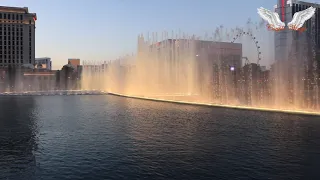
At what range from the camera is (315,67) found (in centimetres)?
6250

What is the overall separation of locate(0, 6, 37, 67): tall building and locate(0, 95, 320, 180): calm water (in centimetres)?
14519

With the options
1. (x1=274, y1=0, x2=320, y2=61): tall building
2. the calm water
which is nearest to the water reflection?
the calm water

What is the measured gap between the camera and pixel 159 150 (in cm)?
1164

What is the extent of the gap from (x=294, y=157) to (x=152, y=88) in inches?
1445

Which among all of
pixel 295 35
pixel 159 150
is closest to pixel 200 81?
pixel 159 150

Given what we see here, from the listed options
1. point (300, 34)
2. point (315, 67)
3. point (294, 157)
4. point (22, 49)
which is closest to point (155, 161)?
point (294, 157)

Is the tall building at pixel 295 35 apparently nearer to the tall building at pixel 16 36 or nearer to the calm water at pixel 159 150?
the calm water at pixel 159 150

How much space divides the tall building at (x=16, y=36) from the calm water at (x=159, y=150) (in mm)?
145194

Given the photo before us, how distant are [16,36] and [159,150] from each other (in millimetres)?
156907

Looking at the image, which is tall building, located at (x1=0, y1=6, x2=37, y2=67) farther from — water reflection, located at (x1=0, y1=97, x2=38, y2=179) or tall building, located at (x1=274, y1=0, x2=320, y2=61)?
water reflection, located at (x1=0, y1=97, x2=38, y2=179)

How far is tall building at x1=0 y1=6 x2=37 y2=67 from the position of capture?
5763 inches

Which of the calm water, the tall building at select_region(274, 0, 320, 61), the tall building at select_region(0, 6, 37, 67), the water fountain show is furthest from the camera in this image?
the tall building at select_region(0, 6, 37, 67)

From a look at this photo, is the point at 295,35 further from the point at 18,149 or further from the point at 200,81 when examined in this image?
the point at 18,149

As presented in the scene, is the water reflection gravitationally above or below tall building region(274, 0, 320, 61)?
below
